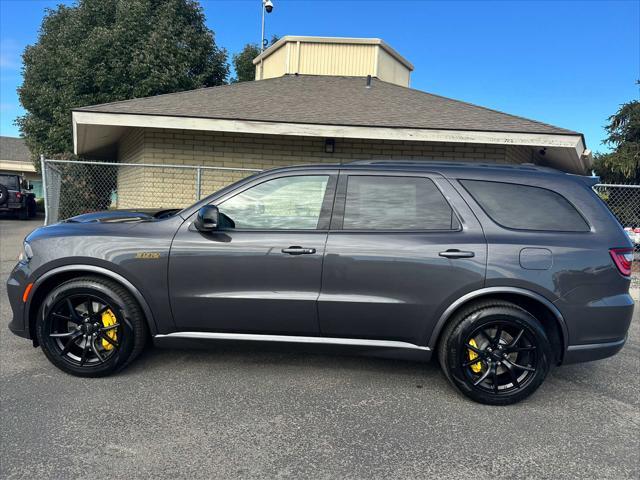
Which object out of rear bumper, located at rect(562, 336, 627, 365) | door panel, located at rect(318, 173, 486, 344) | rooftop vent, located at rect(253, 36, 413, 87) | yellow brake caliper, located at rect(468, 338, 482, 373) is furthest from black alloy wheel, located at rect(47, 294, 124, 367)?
rooftop vent, located at rect(253, 36, 413, 87)

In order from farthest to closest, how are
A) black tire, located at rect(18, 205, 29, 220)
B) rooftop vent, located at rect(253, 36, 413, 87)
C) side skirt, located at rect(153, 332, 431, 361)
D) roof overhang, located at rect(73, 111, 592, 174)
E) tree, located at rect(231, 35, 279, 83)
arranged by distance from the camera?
tree, located at rect(231, 35, 279, 83), black tire, located at rect(18, 205, 29, 220), rooftop vent, located at rect(253, 36, 413, 87), roof overhang, located at rect(73, 111, 592, 174), side skirt, located at rect(153, 332, 431, 361)

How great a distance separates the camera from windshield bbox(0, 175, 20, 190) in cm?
1772

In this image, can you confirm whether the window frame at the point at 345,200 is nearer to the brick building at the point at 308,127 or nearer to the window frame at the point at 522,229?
the window frame at the point at 522,229

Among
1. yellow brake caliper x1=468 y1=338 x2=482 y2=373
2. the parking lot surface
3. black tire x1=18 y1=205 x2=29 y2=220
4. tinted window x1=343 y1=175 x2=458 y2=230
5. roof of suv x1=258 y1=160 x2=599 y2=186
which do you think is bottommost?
the parking lot surface

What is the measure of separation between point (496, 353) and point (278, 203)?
6.28 ft

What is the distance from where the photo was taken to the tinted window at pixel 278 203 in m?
3.31

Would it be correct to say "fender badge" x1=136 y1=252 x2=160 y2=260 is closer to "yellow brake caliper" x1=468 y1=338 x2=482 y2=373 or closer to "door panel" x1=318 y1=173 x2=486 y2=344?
"door panel" x1=318 y1=173 x2=486 y2=344

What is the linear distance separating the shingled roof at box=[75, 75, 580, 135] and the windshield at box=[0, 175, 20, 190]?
11.8 metres

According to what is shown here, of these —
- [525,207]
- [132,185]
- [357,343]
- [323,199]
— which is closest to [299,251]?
[323,199]

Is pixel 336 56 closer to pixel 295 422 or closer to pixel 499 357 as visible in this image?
pixel 499 357

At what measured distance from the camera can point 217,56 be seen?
1747 cm

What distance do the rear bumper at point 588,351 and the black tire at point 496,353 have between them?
0.48 feet

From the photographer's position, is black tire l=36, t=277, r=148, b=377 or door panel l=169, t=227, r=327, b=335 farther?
black tire l=36, t=277, r=148, b=377

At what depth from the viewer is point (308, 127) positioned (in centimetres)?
811
